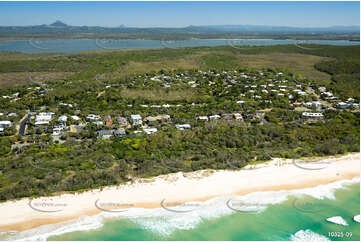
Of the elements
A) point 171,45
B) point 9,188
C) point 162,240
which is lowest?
point 162,240

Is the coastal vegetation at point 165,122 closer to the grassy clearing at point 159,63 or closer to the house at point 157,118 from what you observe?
the house at point 157,118

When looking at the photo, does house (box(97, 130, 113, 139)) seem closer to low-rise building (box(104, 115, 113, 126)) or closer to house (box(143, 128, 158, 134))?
low-rise building (box(104, 115, 113, 126))

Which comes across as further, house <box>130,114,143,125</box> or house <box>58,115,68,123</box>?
house <box>58,115,68,123</box>

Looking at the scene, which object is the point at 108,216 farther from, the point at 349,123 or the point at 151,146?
the point at 349,123

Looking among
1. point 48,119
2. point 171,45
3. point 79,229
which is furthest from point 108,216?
point 171,45

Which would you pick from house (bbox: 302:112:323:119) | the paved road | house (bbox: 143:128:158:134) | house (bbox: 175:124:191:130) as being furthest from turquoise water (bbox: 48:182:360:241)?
the paved road

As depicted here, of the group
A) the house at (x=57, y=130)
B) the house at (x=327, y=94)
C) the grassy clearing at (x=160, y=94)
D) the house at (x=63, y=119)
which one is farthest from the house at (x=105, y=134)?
the house at (x=327, y=94)
